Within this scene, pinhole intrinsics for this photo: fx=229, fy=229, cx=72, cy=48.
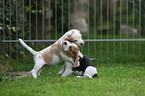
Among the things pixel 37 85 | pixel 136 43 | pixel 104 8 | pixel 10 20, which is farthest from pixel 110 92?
pixel 104 8

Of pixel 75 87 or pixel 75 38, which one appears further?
pixel 75 38

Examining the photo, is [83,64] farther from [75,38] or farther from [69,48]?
[75,38]

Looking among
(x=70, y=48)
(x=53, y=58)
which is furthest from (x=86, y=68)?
(x=53, y=58)

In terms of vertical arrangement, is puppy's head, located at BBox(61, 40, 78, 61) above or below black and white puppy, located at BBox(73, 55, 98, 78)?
above

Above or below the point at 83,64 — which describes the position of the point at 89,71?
below

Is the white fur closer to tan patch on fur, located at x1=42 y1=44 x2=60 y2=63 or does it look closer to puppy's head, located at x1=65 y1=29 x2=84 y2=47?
puppy's head, located at x1=65 y1=29 x2=84 y2=47

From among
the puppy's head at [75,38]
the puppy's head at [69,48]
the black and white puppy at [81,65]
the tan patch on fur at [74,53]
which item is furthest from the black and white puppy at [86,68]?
the puppy's head at [75,38]

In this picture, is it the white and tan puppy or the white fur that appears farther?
the white and tan puppy

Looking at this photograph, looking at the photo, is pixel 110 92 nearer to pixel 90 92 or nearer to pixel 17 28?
pixel 90 92

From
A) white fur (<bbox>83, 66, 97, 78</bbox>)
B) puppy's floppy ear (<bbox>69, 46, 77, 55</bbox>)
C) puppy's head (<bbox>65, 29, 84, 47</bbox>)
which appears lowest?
white fur (<bbox>83, 66, 97, 78</bbox>)

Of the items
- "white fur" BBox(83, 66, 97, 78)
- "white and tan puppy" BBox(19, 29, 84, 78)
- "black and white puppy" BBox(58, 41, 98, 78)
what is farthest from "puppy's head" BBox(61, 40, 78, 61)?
"white fur" BBox(83, 66, 97, 78)

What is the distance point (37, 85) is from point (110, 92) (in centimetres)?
146

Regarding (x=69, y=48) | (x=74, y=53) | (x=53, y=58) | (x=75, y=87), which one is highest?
(x=69, y=48)

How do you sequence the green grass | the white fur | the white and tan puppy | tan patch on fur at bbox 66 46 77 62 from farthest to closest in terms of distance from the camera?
the white and tan puppy → tan patch on fur at bbox 66 46 77 62 → the white fur → the green grass
